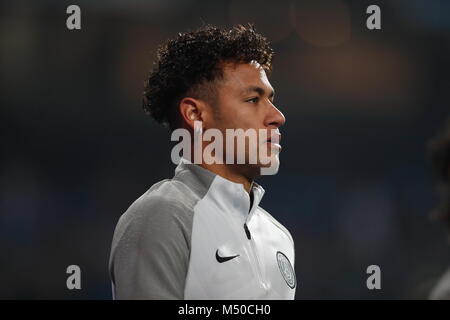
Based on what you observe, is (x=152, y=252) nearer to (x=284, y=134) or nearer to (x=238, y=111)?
(x=238, y=111)

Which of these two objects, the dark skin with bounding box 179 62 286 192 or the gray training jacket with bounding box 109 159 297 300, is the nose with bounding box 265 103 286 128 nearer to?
the dark skin with bounding box 179 62 286 192

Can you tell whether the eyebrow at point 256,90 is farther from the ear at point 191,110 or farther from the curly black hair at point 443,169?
the curly black hair at point 443,169

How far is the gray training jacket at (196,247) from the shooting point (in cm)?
→ 159

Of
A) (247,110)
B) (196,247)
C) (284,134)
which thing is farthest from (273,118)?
(284,134)

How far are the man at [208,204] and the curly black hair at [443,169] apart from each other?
0.68m

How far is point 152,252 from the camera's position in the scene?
1.59m

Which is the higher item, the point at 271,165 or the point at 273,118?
the point at 273,118

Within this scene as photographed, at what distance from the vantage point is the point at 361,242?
4.47 m

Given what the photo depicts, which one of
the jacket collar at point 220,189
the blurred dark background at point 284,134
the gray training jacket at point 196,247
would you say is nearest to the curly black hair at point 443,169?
the gray training jacket at point 196,247

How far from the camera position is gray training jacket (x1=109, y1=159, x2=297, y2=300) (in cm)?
159

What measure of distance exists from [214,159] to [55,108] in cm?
284

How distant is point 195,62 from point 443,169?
3.28 ft
